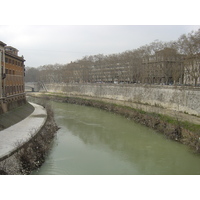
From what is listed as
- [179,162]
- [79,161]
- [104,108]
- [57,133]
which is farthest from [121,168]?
[104,108]

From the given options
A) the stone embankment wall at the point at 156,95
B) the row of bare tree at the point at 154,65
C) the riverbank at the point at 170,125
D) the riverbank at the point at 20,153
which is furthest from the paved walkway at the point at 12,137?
the row of bare tree at the point at 154,65

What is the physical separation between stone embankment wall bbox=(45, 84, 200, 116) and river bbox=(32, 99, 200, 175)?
3605 millimetres

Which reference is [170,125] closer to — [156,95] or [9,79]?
[156,95]

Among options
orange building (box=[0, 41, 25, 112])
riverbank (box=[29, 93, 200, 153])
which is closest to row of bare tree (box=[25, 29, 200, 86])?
riverbank (box=[29, 93, 200, 153])

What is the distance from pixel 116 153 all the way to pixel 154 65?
66.4 feet

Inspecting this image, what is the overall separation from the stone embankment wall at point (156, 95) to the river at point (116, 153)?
3605 millimetres

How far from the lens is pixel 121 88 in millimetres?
28578

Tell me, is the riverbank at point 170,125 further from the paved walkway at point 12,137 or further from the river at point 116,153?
the paved walkway at point 12,137

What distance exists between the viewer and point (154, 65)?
28.7 meters

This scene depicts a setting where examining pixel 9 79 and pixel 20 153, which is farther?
pixel 9 79

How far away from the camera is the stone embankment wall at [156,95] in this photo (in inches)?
620

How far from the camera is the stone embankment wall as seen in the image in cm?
1574

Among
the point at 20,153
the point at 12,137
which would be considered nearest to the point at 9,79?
the point at 12,137

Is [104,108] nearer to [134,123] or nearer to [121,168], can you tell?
[134,123]
